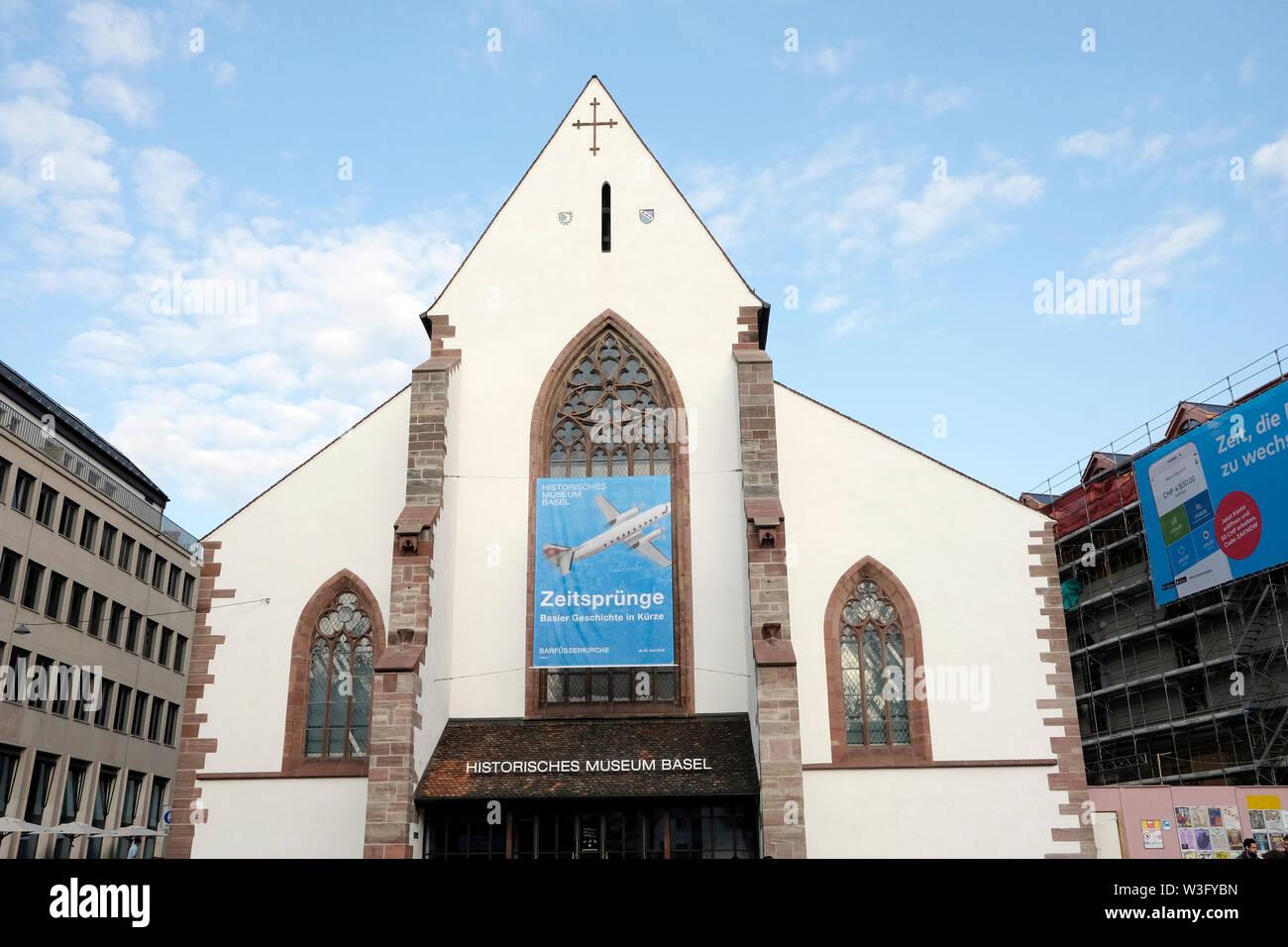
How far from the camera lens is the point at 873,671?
19.2 meters

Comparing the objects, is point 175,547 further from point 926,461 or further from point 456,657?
point 926,461

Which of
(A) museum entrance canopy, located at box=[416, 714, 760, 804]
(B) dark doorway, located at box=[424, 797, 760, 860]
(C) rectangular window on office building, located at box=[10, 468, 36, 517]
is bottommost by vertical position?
(B) dark doorway, located at box=[424, 797, 760, 860]

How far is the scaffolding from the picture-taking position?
3027 cm

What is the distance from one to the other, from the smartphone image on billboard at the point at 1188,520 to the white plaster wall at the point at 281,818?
23220 mm

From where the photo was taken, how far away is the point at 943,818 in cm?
1794

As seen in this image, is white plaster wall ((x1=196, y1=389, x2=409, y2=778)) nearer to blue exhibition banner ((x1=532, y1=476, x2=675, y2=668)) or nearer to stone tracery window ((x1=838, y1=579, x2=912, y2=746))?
blue exhibition banner ((x1=532, y1=476, x2=675, y2=668))

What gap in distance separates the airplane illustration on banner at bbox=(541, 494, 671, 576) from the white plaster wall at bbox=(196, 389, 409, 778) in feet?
10.6

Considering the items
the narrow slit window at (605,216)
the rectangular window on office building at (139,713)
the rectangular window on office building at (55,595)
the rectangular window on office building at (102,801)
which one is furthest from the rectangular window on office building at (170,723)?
the narrow slit window at (605,216)

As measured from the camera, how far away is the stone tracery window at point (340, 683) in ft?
62.7

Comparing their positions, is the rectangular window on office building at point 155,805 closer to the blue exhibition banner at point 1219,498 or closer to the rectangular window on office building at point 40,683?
the rectangular window on office building at point 40,683

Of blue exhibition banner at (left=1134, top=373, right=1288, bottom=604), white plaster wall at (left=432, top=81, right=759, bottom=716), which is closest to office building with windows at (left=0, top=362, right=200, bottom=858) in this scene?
white plaster wall at (left=432, top=81, right=759, bottom=716)

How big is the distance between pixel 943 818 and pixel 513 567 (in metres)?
8.62

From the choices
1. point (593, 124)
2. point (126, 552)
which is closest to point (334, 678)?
point (593, 124)

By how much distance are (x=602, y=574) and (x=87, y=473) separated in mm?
29561
